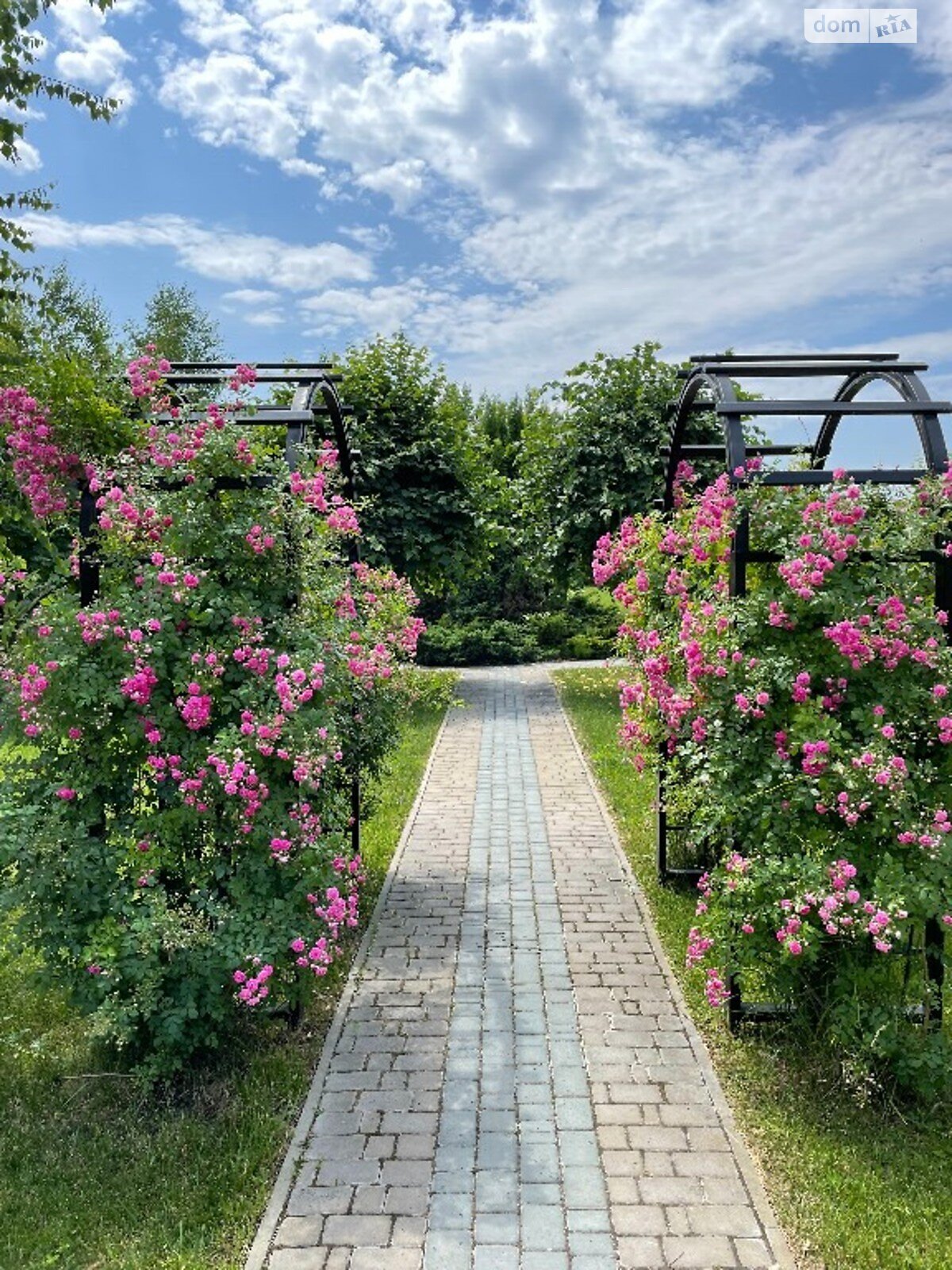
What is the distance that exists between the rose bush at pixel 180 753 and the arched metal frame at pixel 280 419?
46 millimetres

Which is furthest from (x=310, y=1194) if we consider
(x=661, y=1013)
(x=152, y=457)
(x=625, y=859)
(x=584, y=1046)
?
(x=625, y=859)

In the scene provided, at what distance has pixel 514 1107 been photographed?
12.7 ft

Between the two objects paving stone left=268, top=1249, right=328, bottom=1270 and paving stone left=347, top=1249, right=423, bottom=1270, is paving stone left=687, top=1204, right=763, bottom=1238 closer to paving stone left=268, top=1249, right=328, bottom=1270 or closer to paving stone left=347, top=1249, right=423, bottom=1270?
paving stone left=347, top=1249, right=423, bottom=1270

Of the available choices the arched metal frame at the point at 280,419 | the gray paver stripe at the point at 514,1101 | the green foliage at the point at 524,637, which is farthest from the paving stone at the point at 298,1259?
the green foliage at the point at 524,637

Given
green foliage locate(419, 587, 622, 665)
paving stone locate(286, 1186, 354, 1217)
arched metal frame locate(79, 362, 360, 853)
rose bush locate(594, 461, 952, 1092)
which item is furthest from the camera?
green foliage locate(419, 587, 622, 665)

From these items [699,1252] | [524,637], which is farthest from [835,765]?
[524,637]

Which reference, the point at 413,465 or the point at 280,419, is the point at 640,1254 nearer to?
the point at 280,419

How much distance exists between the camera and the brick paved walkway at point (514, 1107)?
10.2ft

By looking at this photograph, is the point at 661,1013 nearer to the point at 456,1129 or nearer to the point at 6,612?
the point at 456,1129

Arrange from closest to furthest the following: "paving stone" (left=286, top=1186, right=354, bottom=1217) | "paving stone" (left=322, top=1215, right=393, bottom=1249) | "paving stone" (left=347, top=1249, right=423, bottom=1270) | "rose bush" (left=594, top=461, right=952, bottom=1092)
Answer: "paving stone" (left=347, top=1249, right=423, bottom=1270) → "paving stone" (left=322, top=1215, right=393, bottom=1249) → "paving stone" (left=286, top=1186, right=354, bottom=1217) → "rose bush" (left=594, top=461, right=952, bottom=1092)

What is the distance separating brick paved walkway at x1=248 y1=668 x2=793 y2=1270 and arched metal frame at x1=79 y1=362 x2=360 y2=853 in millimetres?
1277

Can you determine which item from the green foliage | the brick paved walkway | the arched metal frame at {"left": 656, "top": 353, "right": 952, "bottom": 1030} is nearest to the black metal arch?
the arched metal frame at {"left": 656, "top": 353, "right": 952, "bottom": 1030}

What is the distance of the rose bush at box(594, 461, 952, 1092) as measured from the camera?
3854 mm

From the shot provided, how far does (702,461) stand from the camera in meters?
14.4
